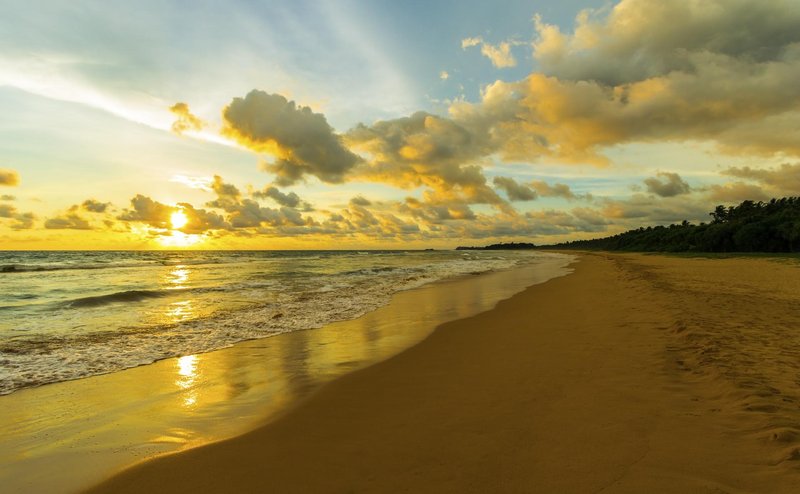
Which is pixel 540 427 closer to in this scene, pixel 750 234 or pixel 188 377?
pixel 188 377

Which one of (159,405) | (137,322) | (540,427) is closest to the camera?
(540,427)

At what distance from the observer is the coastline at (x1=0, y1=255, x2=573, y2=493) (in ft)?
15.2

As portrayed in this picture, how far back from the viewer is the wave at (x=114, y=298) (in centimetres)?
1935

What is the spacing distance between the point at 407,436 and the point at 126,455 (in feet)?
11.0

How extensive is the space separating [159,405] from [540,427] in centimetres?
578

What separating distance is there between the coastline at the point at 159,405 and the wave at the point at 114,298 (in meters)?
13.9

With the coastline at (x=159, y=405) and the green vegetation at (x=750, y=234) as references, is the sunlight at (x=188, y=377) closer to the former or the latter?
the coastline at (x=159, y=405)

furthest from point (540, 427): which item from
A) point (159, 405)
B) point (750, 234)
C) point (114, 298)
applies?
point (750, 234)

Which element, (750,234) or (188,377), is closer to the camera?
(188,377)

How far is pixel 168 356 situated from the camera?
9.59 m

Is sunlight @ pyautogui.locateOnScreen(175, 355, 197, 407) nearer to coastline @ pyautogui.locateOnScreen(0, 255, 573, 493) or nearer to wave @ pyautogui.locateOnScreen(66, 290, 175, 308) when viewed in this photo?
coastline @ pyautogui.locateOnScreen(0, 255, 573, 493)

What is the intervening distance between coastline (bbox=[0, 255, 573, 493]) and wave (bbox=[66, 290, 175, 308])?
1394cm

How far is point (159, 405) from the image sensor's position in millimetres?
6340

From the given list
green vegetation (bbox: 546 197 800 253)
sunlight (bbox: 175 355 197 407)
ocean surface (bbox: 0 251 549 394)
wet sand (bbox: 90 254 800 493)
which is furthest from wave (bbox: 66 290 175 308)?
green vegetation (bbox: 546 197 800 253)
